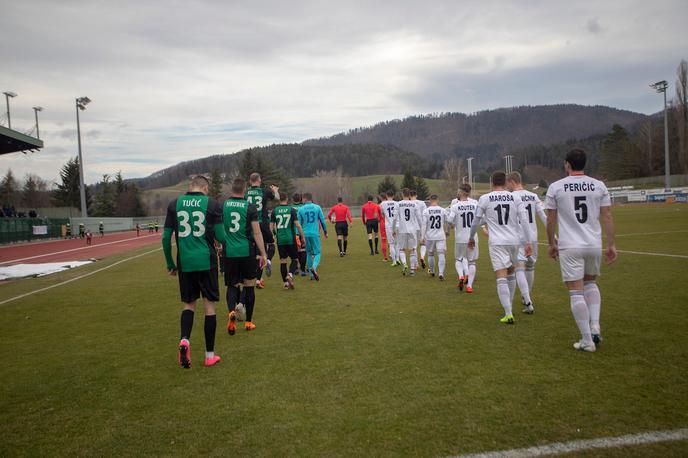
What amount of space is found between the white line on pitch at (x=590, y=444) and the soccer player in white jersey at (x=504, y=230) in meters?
3.44

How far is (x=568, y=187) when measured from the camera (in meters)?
5.45

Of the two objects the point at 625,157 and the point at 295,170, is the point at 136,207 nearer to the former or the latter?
the point at 295,170

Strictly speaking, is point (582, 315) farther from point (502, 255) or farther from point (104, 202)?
point (104, 202)

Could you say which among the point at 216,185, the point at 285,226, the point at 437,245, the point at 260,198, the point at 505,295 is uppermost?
the point at 216,185

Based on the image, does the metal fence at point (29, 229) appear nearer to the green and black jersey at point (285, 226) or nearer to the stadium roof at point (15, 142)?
the stadium roof at point (15, 142)

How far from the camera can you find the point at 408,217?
39.9 feet

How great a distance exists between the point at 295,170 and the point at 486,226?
131578mm

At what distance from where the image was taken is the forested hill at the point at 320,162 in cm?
13450

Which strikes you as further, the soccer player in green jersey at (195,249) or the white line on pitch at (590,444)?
the soccer player in green jersey at (195,249)

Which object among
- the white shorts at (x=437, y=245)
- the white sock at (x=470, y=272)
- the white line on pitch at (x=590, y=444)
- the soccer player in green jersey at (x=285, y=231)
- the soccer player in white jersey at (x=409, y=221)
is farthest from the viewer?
the soccer player in white jersey at (x=409, y=221)

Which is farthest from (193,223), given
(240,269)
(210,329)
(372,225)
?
(372,225)

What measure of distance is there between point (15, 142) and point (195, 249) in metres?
31.0

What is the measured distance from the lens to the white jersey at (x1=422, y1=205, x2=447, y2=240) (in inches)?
430

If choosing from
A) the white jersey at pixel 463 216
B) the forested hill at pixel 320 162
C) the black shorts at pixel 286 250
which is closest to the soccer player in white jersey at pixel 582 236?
the white jersey at pixel 463 216
